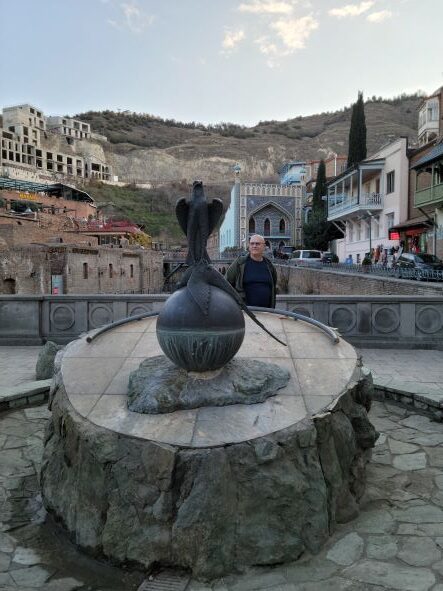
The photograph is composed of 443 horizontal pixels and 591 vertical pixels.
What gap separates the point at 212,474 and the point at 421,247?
96.6 ft

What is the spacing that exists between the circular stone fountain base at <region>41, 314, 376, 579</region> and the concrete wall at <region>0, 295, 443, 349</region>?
5686 mm

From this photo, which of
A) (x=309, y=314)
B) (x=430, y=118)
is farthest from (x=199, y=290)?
(x=430, y=118)

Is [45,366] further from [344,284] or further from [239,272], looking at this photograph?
[344,284]

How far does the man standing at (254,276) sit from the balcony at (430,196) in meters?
23.1

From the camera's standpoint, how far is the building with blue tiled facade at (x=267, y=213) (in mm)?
56469

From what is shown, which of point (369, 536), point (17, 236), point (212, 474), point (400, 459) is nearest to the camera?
point (212, 474)

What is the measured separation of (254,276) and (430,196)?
957 inches

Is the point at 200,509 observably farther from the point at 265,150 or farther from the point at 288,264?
the point at 265,150

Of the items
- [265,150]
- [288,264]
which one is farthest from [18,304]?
[265,150]

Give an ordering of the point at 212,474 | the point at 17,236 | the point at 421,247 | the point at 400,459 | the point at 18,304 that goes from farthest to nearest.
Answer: the point at 17,236, the point at 421,247, the point at 18,304, the point at 400,459, the point at 212,474

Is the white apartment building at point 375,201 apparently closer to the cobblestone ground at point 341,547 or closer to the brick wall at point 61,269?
the brick wall at point 61,269

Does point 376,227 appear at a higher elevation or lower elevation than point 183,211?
higher

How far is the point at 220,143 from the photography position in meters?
132

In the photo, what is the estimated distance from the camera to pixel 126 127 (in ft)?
434
